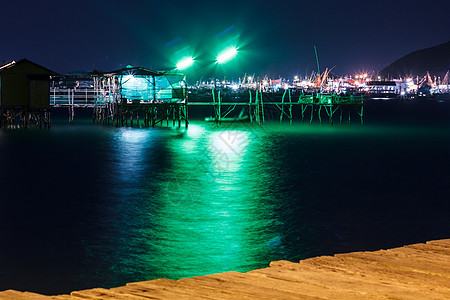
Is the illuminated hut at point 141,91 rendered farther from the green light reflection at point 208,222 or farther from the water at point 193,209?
the green light reflection at point 208,222

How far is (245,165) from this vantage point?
971 inches

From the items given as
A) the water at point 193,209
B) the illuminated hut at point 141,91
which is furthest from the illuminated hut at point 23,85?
the water at point 193,209

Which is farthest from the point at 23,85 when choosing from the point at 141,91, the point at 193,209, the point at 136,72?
the point at 193,209

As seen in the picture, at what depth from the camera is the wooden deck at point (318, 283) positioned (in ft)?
14.8

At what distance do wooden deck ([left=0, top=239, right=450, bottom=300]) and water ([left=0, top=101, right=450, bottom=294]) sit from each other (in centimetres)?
453

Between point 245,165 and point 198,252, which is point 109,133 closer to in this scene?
point 245,165

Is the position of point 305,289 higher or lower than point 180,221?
higher

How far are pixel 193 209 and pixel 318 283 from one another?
10213 millimetres

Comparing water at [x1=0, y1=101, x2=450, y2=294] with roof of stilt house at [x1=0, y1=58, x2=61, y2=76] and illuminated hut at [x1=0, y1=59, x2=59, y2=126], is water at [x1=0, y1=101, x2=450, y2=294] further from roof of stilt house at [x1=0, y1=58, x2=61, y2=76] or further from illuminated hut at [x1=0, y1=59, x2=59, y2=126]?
roof of stilt house at [x1=0, y1=58, x2=61, y2=76]

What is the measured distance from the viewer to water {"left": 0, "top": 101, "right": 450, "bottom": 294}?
411 inches

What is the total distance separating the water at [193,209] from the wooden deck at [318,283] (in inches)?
178

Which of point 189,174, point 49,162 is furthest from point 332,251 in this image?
point 49,162

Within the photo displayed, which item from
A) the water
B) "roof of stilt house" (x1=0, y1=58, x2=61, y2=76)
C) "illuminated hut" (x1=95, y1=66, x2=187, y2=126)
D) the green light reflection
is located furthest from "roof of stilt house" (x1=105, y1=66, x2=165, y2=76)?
the green light reflection

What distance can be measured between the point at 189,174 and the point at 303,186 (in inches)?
191
